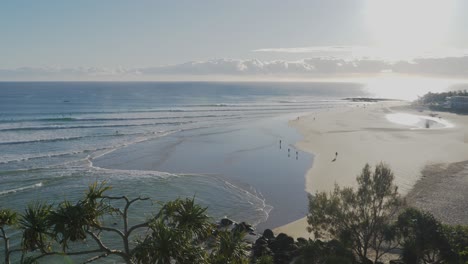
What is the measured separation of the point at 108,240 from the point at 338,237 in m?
14.4

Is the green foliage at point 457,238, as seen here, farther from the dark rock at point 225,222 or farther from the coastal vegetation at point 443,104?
the coastal vegetation at point 443,104

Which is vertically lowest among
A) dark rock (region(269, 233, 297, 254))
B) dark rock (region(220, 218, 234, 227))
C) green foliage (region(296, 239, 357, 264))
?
dark rock (region(220, 218, 234, 227))

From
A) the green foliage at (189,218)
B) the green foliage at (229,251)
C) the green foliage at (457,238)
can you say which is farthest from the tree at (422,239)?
the green foliage at (189,218)

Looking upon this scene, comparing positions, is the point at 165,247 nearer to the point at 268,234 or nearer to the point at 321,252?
the point at 321,252

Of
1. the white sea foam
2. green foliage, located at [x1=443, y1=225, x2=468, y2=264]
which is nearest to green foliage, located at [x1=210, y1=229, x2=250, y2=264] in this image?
green foliage, located at [x1=443, y1=225, x2=468, y2=264]

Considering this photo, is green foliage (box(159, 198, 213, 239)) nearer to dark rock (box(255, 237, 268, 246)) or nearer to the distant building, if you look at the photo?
dark rock (box(255, 237, 268, 246))

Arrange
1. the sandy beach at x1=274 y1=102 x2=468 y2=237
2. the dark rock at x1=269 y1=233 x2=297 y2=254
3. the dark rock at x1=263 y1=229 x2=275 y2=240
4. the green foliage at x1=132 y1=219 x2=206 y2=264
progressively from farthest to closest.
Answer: the sandy beach at x1=274 y1=102 x2=468 y2=237 → the dark rock at x1=263 y1=229 x2=275 y2=240 → the dark rock at x1=269 y1=233 x2=297 y2=254 → the green foliage at x1=132 y1=219 x2=206 y2=264

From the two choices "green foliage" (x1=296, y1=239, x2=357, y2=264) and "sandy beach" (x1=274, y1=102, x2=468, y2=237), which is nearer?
"green foliage" (x1=296, y1=239, x2=357, y2=264)

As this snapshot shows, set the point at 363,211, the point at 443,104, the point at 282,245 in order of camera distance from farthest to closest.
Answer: the point at 443,104
the point at 282,245
the point at 363,211

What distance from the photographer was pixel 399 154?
175 feet

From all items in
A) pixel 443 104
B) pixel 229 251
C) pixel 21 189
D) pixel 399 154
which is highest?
pixel 229 251

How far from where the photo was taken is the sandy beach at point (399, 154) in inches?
1398

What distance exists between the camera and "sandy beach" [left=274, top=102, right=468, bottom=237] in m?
35.5

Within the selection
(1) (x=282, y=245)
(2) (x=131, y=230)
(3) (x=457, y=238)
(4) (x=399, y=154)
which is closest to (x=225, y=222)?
(1) (x=282, y=245)
